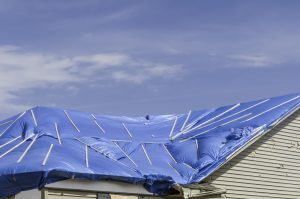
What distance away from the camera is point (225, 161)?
2483cm

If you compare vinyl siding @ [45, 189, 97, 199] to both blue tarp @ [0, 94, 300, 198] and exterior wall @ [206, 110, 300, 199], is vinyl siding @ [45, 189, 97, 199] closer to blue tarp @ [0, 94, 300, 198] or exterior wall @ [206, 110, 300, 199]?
blue tarp @ [0, 94, 300, 198]

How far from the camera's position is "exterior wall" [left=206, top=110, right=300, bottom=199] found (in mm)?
25328

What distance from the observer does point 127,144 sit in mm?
26125

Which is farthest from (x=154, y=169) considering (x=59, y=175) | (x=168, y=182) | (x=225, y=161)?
(x=59, y=175)

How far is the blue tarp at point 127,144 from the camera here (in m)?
21.3

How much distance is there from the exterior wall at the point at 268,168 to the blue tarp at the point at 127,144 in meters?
0.65

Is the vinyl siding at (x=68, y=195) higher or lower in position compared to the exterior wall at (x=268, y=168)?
lower

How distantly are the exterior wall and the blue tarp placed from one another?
654 millimetres

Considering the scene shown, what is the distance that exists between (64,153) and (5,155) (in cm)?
209

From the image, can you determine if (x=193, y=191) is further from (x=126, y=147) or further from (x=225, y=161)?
(x=126, y=147)

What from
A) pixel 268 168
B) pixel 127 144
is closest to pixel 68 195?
pixel 127 144

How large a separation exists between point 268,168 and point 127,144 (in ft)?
19.0

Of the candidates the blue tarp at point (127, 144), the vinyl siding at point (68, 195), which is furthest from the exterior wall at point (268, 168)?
the vinyl siding at point (68, 195)

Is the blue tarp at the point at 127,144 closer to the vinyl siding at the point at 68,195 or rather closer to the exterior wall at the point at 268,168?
the vinyl siding at the point at 68,195
